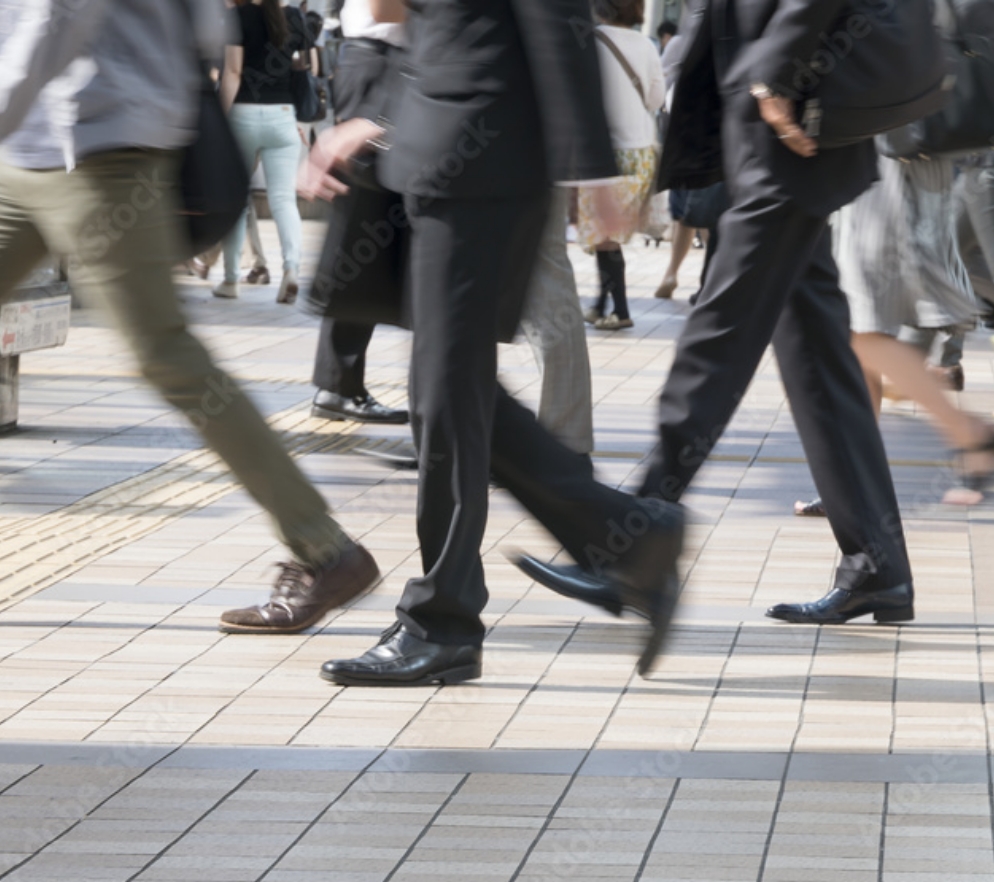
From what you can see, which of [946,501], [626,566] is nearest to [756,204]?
[626,566]

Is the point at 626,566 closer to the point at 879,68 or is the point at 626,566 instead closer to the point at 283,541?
the point at 283,541

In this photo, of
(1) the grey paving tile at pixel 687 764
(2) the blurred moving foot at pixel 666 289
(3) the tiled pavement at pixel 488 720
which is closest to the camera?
(3) the tiled pavement at pixel 488 720

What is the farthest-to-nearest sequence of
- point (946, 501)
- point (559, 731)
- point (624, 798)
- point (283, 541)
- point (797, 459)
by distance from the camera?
point (797, 459) → point (946, 501) → point (283, 541) → point (559, 731) → point (624, 798)

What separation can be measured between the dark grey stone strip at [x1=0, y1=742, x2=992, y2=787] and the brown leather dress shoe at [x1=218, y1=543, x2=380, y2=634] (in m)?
0.68

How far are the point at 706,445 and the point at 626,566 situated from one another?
601mm

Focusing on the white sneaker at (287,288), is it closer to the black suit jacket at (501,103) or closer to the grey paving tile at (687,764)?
the black suit jacket at (501,103)

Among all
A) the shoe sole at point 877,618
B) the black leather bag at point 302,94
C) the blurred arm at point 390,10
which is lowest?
the shoe sole at point 877,618

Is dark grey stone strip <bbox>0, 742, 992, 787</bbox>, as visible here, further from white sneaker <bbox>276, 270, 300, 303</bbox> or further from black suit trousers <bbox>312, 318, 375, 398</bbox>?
white sneaker <bbox>276, 270, 300, 303</bbox>

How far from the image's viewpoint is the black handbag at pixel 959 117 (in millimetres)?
6059

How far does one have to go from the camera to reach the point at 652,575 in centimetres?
424

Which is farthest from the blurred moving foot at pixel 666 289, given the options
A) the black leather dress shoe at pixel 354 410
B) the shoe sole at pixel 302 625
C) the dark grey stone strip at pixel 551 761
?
the dark grey stone strip at pixel 551 761

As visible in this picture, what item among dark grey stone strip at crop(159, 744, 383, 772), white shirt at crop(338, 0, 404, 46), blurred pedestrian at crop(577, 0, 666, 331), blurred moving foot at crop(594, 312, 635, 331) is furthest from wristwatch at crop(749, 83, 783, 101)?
blurred moving foot at crop(594, 312, 635, 331)

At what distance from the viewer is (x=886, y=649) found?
4.69 metres

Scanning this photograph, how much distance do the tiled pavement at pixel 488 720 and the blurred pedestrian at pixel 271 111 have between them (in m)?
5.73
